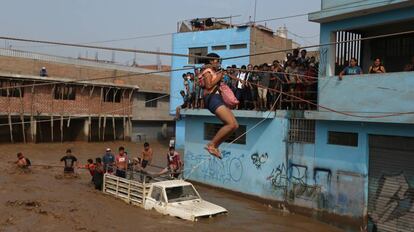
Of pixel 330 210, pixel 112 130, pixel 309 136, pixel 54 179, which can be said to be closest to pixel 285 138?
pixel 309 136

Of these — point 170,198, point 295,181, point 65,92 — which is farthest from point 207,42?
point 170,198

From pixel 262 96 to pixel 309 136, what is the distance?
7.99ft

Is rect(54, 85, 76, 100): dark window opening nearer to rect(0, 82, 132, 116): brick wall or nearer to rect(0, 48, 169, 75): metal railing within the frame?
rect(0, 82, 132, 116): brick wall

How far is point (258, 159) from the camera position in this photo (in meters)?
17.5

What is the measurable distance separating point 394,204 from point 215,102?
955 centimetres

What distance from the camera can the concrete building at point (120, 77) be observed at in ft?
108

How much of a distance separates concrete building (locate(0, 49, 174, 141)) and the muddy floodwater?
12781 mm

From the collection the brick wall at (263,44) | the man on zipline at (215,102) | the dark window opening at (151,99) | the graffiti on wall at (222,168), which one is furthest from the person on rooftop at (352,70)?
the dark window opening at (151,99)

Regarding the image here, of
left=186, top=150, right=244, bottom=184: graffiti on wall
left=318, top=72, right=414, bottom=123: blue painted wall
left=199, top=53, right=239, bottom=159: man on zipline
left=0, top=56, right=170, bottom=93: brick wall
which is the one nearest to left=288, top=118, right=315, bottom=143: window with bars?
left=318, top=72, right=414, bottom=123: blue painted wall

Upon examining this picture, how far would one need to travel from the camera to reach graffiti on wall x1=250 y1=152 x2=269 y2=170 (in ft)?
56.6

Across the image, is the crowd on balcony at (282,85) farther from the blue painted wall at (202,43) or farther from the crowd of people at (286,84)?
the blue painted wall at (202,43)

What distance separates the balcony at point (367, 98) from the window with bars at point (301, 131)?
0.57 meters

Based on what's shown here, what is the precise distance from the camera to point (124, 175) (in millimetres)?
16750

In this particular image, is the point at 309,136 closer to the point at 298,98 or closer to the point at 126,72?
the point at 298,98
